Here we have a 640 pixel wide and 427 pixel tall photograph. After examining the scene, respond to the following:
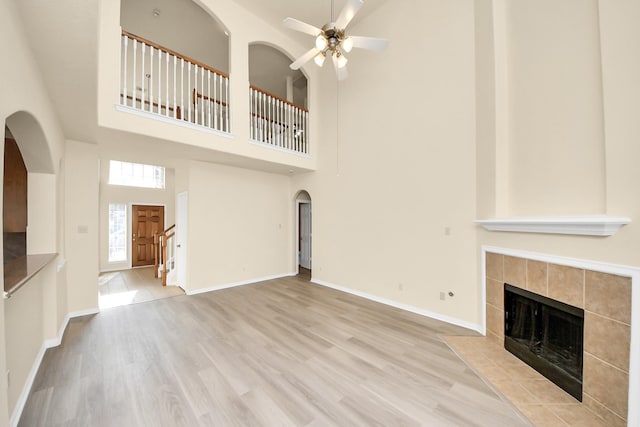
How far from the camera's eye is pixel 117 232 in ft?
23.2

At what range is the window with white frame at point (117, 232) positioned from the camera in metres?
6.95

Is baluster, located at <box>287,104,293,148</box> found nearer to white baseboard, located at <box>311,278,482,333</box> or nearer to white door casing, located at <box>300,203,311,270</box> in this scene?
white door casing, located at <box>300,203,311,270</box>

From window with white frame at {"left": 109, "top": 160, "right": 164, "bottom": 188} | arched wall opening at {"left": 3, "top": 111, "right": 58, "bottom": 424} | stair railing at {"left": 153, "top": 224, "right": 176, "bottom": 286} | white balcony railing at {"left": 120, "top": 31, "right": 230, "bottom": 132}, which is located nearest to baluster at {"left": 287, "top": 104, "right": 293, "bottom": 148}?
white balcony railing at {"left": 120, "top": 31, "right": 230, "bottom": 132}

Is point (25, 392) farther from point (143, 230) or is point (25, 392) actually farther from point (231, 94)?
point (143, 230)

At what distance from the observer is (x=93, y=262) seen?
3619 millimetres

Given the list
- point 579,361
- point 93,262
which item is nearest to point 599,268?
point 579,361

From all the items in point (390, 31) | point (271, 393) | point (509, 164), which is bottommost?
point (271, 393)

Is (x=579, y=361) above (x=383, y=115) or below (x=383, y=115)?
below

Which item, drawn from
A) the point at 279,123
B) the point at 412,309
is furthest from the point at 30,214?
the point at 412,309

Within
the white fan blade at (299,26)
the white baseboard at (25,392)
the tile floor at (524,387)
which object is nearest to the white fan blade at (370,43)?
the white fan blade at (299,26)

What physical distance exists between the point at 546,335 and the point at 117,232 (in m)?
9.51

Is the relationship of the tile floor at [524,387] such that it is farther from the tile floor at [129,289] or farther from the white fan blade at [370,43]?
the tile floor at [129,289]

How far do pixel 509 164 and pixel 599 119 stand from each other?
2.69 ft

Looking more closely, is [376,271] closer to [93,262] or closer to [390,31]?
[390,31]
